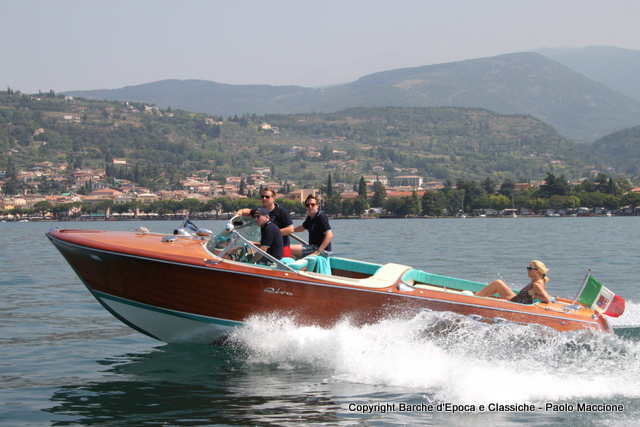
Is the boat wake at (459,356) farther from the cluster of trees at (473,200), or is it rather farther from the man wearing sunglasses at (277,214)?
the cluster of trees at (473,200)

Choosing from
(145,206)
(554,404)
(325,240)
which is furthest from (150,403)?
(145,206)

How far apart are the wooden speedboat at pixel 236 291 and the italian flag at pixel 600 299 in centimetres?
13

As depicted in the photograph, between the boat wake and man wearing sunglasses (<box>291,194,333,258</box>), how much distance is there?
1159 millimetres

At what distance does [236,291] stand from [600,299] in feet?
13.0

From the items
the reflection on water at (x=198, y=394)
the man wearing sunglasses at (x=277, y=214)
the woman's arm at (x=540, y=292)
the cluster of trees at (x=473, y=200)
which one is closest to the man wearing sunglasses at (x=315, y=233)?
the man wearing sunglasses at (x=277, y=214)

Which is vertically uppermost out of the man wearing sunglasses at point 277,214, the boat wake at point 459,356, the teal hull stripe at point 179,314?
the man wearing sunglasses at point 277,214

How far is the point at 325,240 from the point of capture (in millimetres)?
8398

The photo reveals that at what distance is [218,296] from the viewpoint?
7809 mm

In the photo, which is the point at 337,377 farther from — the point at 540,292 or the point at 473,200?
the point at 473,200

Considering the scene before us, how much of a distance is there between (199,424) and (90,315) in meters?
6.29

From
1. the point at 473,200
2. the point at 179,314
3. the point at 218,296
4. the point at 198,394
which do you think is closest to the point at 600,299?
the point at 218,296

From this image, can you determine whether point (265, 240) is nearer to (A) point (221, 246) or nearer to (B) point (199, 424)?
(A) point (221, 246)

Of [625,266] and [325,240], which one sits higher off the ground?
[325,240]

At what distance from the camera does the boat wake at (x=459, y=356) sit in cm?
661
